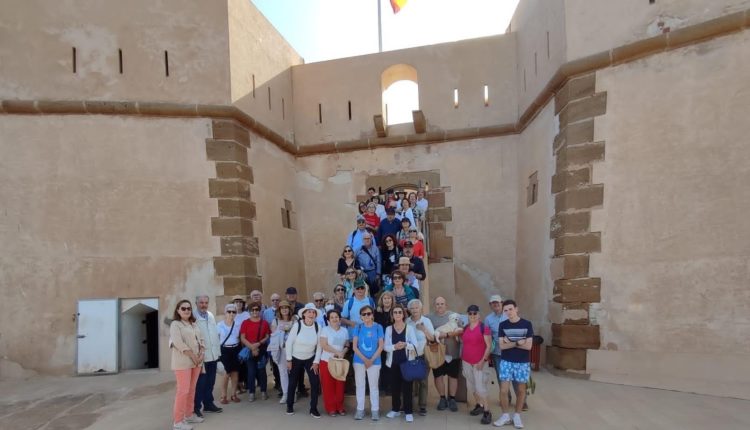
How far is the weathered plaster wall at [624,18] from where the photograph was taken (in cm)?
702

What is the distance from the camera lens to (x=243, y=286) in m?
8.80

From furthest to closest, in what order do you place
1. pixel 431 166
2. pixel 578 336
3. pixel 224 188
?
pixel 431 166 → pixel 224 188 → pixel 578 336

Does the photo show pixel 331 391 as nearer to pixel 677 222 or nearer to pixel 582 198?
pixel 582 198

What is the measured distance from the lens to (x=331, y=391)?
5770 mm

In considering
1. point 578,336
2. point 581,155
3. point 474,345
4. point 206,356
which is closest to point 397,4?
point 581,155

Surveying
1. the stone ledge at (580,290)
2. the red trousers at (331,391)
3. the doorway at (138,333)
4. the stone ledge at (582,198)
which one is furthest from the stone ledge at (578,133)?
the doorway at (138,333)

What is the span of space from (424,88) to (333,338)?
25.3 feet

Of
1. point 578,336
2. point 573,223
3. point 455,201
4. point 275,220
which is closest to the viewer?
point 578,336

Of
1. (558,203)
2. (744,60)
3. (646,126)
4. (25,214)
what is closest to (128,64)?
(25,214)

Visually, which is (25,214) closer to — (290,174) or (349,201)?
(290,174)

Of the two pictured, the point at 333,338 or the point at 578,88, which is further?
the point at 578,88

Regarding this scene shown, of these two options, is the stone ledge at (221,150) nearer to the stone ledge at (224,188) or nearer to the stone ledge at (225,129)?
the stone ledge at (225,129)

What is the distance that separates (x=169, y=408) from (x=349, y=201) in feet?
21.4

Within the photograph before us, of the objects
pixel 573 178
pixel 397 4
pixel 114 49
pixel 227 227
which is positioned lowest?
pixel 227 227
